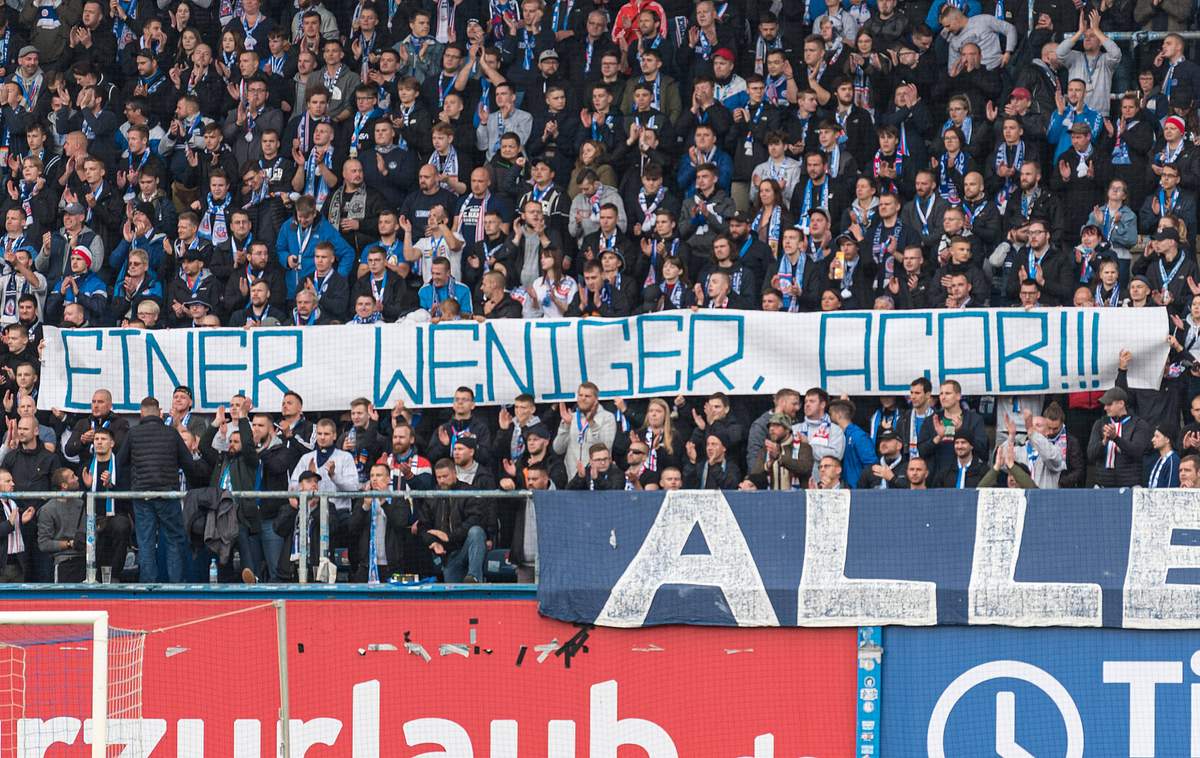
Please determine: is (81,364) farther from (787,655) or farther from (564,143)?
(787,655)

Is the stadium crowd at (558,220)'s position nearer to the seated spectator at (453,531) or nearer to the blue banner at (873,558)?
the seated spectator at (453,531)

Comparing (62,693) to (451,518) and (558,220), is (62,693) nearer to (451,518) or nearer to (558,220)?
(451,518)

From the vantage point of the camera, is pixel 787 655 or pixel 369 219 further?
pixel 369 219

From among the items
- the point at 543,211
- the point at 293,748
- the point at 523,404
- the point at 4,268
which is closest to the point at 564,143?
the point at 543,211

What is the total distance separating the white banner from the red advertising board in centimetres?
288

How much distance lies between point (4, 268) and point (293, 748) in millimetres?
6733

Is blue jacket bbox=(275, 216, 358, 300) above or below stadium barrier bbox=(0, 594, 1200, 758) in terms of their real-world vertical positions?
above

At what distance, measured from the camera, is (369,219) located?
21938mm

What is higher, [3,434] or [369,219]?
[369,219]

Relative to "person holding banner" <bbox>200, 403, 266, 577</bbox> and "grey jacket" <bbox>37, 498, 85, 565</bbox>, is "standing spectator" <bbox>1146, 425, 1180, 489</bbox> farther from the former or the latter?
"grey jacket" <bbox>37, 498, 85, 565</bbox>

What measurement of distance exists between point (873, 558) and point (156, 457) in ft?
20.5

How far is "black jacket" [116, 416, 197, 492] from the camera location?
1858cm

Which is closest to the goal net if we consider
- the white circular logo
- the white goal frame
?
the white goal frame

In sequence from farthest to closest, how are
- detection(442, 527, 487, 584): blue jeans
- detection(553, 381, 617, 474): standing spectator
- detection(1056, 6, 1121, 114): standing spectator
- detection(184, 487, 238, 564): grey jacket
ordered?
detection(1056, 6, 1121, 114): standing spectator < detection(553, 381, 617, 474): standing spectator < detection(184, 487, 238, 564): grey jacket < detection(442, 527, 487, 584): blue jeans
